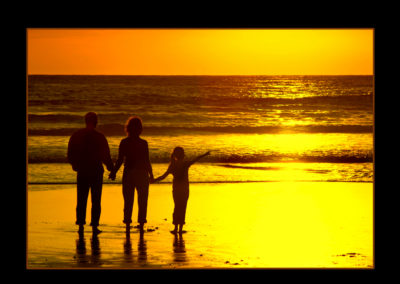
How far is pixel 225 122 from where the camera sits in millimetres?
37062

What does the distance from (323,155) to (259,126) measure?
11771 mm

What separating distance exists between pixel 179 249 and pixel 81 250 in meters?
1.22

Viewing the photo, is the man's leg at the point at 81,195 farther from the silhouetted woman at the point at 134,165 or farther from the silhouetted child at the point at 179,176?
the silhouetted child at the point at 179,176

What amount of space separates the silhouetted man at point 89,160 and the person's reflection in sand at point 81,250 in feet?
0.63

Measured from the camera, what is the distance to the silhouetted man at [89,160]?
33.9ft

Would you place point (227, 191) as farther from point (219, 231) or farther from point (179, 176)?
point (179, 176)

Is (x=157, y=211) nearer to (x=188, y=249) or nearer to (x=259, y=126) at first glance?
(x=188, y=249)

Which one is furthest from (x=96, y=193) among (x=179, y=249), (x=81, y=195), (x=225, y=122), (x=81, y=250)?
(x=225, y=122)

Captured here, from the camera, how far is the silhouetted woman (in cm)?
1036

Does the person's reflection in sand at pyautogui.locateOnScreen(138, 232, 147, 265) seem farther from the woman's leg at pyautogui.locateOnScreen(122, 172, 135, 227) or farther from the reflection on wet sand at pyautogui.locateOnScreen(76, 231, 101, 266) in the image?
the reflection on wet sand at pyautogui.locateOnScreen(76, 231, 101, 266)
